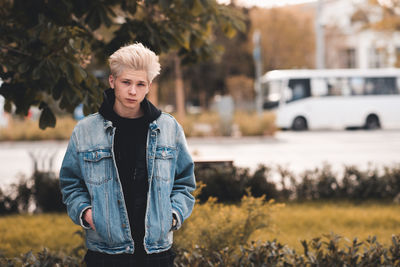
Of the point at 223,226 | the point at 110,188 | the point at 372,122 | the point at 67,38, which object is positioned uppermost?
the point at 67,38

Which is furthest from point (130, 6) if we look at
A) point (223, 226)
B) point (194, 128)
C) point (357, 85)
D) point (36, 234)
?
point (357, 85)

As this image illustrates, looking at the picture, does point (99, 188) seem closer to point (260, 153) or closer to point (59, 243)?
point (59, 243)

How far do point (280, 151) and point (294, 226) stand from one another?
395 inches

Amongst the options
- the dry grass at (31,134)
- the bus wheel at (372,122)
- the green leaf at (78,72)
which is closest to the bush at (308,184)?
the green leaf at (78,72)

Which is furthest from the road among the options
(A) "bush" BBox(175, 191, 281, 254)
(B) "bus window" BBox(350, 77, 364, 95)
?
(A) "bush" BBox(175, 191, 281, 254)

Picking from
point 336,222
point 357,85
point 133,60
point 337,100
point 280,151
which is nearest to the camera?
point 133,60

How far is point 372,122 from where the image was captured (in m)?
26.4

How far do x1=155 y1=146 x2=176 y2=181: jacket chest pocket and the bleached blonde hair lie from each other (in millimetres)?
344

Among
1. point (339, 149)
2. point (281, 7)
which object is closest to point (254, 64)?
point (281, 7)

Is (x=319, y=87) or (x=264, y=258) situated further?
(x=319, y=87)

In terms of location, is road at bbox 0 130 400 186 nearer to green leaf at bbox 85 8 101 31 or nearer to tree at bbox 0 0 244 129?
tree at bbox 0 0 244 129

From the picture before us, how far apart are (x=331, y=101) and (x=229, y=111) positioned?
7.01 m

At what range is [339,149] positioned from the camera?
1675cm

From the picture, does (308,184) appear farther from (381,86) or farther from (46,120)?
(381,86)
